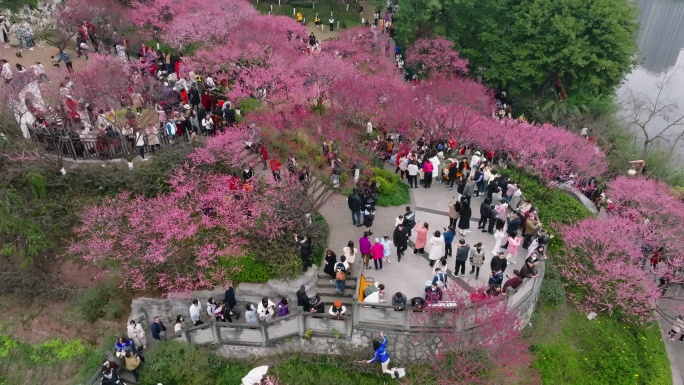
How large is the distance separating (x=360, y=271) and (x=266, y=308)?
3.23 m

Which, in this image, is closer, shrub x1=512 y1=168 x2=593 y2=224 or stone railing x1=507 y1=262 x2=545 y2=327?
stone railing x1=507 y1=262 x2=545 y2=327

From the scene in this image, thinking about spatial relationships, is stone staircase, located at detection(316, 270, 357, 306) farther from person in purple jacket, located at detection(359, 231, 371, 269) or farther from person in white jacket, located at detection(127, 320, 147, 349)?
person in white jacket, located at detection(127, 320, 147, 349)

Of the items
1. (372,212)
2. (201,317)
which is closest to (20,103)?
(201,317)

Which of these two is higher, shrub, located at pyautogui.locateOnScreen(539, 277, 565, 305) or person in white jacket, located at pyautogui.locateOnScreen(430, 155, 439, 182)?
person in white jacket, located at pyautogui.locateOnScreen(430, 155, 439, 182)

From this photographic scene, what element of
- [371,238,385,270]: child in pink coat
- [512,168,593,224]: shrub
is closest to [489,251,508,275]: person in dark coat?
[371,238,385,270]: child in pink coat

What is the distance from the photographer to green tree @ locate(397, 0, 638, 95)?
101 feet

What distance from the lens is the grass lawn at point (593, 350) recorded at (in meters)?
16.4

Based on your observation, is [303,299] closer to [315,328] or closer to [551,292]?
[315,328]

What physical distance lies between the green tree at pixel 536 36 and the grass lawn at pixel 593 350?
18.4 meters

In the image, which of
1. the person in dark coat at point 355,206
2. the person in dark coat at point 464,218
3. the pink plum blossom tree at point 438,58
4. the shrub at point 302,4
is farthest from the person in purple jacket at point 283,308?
the shrub at point 302,4

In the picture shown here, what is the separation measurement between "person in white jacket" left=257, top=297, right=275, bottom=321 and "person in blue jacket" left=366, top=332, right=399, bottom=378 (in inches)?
130

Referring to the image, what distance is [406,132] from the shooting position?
82.2 ft

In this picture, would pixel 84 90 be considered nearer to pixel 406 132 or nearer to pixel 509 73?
pixel 406 132

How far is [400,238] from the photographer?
16891 millimetres
